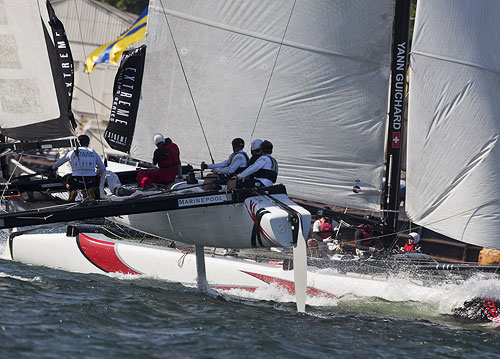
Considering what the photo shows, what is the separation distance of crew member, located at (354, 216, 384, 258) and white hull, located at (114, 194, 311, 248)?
248 cm

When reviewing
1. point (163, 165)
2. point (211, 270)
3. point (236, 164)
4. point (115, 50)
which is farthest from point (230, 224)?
point (115, 50)

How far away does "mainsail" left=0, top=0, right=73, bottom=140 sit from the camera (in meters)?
10.2

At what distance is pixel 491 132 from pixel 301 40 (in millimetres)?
2977

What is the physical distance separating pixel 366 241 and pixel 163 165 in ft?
10.8

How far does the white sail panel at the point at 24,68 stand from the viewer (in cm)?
1017

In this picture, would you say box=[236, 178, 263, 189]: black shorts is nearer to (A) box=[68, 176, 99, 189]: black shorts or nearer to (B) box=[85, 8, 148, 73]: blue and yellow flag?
(A) box=[68, 176, 99, 189]: black shorts

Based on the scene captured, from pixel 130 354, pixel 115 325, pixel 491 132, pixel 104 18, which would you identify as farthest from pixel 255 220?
pixel 104 18

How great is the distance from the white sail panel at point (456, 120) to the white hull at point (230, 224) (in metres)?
2.53

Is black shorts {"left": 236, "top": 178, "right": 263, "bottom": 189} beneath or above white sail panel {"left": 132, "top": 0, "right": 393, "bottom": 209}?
beneath

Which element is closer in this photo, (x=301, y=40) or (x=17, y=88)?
(x=17, y=88)

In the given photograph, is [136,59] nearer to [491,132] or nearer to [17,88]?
[17,88]

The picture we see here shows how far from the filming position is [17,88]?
34.3 ft

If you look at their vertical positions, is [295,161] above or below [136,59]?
below

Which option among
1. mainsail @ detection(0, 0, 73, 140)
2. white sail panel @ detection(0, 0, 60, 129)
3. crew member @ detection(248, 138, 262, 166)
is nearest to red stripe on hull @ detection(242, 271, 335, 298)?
crew member @ detection(248, 138, 262, 166)
